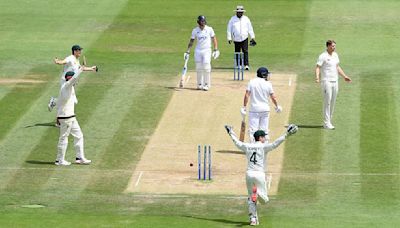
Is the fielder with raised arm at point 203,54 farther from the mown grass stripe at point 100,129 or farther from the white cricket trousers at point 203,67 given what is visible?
the mown grass stripe at point 100,129

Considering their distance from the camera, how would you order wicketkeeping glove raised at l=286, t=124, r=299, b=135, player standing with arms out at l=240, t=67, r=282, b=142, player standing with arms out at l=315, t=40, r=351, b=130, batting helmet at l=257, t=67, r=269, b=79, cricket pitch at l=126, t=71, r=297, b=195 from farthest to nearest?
player standing with arms out at l=315, t=40, r=351, b=130 < player standing with arms out at l=240, t=67, r=282, b=142 < batting helmet at l=257, t=67, r=269, b=79 < cricket pitch at l=126, t=71, r=297, b=195 < wicketkeeping glove raised at l=286, t=124, r=299, b=135

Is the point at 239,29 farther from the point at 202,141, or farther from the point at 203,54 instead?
the point at 202,141

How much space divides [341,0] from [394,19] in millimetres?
4005

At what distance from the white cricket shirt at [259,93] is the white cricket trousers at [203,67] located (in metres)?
7.65

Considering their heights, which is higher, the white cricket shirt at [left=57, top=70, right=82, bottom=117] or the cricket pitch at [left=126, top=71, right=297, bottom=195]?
the white cricket shirt at [left=57, top=70, right=82, bottom=117]

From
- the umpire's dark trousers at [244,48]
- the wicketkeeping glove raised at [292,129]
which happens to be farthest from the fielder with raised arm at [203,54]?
the wicketkeeping glove raised at [292,129]

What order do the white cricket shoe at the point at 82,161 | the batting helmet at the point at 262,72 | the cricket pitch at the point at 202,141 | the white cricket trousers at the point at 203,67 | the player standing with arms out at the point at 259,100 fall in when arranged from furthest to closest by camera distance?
the white cricket trousers at the point at 203,67
the white cricket shoe at the point at 82,161
the player standing with arms out at the point at 259,100
the batting helmet at the point at 262,72
the cricket pitch at the point at 202,141

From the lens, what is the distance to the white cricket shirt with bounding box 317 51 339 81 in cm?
3681

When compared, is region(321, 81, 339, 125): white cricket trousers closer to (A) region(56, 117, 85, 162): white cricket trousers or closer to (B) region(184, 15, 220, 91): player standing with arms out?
(B) region(184, 15, 220, 91): player standing with arms out

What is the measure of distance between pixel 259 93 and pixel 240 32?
1069 cm

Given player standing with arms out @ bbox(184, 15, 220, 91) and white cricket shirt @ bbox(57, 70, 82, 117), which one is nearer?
white cricket shirt @ bbox(57, 70, 82, 117)

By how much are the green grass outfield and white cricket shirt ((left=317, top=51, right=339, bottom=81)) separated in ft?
4.55

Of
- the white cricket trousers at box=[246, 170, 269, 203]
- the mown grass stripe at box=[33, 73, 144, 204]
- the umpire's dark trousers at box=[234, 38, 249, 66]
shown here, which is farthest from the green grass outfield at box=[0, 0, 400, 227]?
the umpire's dark trousers at box=[234, 38, 249, 66]

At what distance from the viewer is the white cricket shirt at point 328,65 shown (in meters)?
36.8
